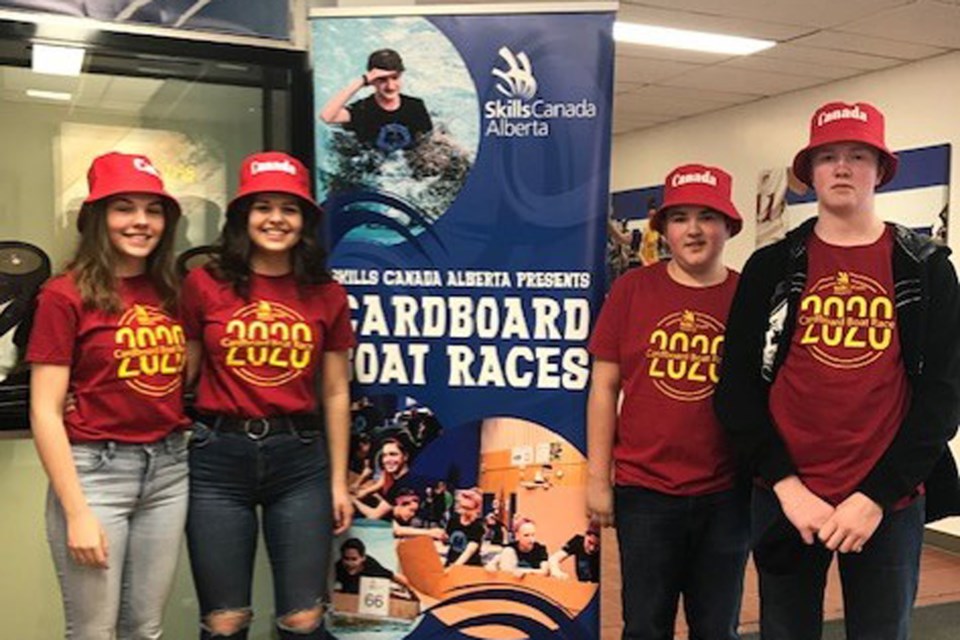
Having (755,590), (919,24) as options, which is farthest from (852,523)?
(919,24)

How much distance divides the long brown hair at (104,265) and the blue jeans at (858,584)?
135 cm

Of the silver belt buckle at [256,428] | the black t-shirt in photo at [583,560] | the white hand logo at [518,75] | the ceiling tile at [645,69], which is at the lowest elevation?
the black t-shirt in photo at [583,560]

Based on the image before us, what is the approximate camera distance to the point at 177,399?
1.93 m

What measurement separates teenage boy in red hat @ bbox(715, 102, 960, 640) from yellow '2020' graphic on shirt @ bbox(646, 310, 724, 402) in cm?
10

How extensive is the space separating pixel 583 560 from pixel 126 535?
1.10m

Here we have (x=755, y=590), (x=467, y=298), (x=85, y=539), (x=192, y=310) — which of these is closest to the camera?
(x=85, y=539)

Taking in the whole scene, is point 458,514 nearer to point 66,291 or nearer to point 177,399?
point 177,399

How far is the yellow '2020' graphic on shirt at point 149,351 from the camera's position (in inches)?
72.9

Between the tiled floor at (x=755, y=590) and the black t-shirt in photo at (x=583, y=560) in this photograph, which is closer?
the black t-shirt in photo at (x=583, y=560)

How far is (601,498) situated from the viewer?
7.33 ft

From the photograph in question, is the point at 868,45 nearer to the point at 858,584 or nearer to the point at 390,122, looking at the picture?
the point at 390,122

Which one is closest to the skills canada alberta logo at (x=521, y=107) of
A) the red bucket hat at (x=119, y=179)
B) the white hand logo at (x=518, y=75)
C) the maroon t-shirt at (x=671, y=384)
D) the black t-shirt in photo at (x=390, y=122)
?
the white hand logo at (x=518, y=75)

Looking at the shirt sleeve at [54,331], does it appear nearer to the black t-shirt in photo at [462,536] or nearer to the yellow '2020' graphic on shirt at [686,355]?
the black t-shirt in photo at [462,536]

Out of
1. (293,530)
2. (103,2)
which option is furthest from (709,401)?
(103,2)
